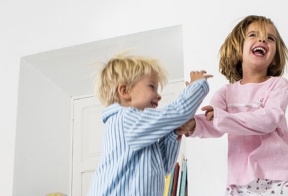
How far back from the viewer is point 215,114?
64.9 inches

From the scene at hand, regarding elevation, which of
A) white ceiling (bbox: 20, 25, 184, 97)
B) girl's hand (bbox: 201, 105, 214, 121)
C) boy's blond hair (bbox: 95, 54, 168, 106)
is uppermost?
white ceiling (bbox: 20, 25, 184, 97)

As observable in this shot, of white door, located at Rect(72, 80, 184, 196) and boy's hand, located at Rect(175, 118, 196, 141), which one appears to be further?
white door, located at Rect(72, 80, 184, 196)

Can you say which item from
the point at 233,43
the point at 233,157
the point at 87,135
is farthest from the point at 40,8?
the point at 233,157

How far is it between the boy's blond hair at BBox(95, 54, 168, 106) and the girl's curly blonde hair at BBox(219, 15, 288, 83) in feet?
0.94

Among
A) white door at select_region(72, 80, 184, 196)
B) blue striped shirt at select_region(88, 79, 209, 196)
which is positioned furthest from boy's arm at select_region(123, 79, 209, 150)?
white door at select_region(72, 80, 184, 196)

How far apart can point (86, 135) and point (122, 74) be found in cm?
165

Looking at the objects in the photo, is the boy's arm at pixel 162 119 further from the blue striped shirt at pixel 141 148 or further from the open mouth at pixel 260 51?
the open mouth at pixel 260 51

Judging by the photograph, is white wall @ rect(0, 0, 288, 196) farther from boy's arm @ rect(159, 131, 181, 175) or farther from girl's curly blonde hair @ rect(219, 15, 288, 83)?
boy's arm @ rect(159, 131, 181, 175)

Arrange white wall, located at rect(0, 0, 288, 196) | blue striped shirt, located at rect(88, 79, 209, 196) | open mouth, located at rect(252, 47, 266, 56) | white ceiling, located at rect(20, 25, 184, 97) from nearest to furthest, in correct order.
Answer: blue striped shirt, located at rect(88, 79, 209, 196) → open mouth, located at rect(252, 47, 266, 56) → white wall, located at rect(0, 0, 288, 196) → white ceiling, located at rect(20, 25, 184, 97)

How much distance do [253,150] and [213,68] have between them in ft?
3.23

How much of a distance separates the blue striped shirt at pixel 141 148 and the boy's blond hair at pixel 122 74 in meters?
0.13

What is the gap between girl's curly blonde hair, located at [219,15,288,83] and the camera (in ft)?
6.27

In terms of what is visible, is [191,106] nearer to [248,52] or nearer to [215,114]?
[215,114]

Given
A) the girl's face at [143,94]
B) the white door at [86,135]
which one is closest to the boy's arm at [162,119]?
the girl's face at [143,94]
